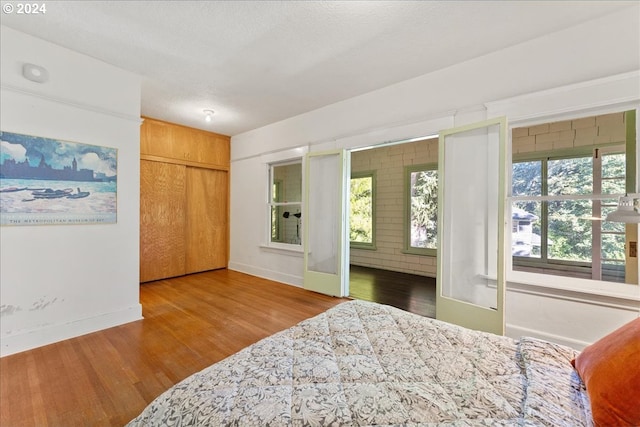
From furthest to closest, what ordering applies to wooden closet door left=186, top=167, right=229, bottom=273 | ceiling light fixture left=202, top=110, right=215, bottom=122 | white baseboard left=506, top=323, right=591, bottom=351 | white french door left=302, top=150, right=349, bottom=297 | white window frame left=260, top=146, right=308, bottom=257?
1. wooden closet door left=186, top=167, right=229, bottom=273
2. white window frame left=260, top=146, right=308, bottom=257
3. ceiling light fixture left=202, top=110, right=215, bottom=122
4. white french door left=302, top=150, right=349, bottom=297
5. white baseboard left=506, top=323, right=591, bottom=351

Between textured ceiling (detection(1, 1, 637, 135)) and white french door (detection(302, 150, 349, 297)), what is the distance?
114 cm

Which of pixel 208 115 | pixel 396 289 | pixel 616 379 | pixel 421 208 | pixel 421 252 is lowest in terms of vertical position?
pixel 396 289

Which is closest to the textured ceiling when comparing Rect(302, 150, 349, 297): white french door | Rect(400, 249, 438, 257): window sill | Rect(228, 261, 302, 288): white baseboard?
Rect(302, 150, 349, 297): white french door

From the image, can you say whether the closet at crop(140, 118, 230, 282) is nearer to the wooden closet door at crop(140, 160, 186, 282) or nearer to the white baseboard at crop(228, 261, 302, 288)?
the wooden closet door at crop(140, 160, 186, 282)

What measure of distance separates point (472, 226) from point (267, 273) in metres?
3.47

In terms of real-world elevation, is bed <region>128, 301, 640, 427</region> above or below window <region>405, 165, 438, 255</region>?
below

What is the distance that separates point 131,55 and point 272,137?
2.43m

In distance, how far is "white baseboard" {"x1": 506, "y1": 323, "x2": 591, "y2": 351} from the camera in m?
2.29

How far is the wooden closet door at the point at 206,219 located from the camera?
518 centimetres

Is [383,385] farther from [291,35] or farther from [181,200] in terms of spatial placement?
[181,200]

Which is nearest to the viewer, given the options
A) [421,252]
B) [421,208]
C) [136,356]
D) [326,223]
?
[136,356]

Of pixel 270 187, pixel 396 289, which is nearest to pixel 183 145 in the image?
pixel 270 187

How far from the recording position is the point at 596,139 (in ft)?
9.71

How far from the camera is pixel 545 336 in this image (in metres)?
2.43
